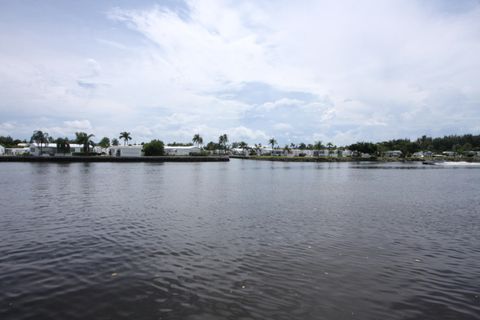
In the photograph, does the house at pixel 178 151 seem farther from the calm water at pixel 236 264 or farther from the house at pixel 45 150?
the calm water at pixel 236 264

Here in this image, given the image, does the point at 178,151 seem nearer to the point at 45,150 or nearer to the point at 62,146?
the point at 62,146

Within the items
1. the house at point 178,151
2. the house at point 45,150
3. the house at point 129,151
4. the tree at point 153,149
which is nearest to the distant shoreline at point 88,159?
the tree at point 153,149

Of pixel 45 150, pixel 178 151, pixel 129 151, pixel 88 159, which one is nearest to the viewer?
pixel 88 159

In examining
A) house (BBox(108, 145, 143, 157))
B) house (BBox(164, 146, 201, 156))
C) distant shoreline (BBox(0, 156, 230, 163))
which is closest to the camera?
distant shoreline (BBox(0, 156, 230, 163))

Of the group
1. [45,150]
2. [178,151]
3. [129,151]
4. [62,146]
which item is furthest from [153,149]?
[45,150]

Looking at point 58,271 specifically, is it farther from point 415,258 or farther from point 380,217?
point 380,217

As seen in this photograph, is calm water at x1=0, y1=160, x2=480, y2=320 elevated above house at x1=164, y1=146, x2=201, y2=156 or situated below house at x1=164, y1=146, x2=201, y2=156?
below

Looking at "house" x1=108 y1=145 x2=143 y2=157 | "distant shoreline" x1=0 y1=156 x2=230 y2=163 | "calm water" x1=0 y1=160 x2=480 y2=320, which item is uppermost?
"house" x1=108 y1=145 x2=143 y2=157

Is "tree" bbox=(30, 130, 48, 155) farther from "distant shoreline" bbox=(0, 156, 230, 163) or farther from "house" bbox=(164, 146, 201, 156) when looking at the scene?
"house" bbox=(164, 146, 201, 156)

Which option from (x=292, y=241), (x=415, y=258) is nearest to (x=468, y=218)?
(x=415, y=258)

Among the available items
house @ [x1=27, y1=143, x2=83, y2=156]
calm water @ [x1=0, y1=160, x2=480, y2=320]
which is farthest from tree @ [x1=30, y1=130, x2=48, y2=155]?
calm water @ [x1=0, y1=160, x2=480, y2=320]

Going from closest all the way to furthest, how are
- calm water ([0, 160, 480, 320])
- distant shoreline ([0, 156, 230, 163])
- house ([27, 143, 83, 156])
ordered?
calm water ([0, 160, 480, 320]), distant shoreline ([0, 156, 230, 163]), house ([27, 143, 83, 156])

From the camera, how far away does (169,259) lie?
14859 millimetres

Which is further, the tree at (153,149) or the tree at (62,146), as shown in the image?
the tree at (153,149)
